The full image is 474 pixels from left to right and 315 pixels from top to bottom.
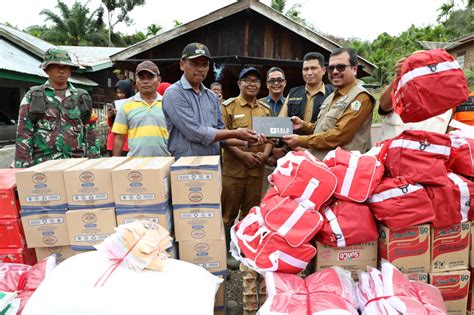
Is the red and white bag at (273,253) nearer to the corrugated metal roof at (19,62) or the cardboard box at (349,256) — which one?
the cardboard box at (349,256)

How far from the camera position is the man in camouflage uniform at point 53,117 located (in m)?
2.83

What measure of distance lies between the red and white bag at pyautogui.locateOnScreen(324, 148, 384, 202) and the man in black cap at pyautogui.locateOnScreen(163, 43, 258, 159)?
110cm

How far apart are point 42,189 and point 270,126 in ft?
6.59

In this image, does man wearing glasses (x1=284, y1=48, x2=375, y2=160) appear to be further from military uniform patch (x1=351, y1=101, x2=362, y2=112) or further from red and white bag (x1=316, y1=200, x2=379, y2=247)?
red and white bag (x1=316, y1=200, x2=379, y2=247)

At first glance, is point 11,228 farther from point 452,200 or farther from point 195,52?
point 452,200

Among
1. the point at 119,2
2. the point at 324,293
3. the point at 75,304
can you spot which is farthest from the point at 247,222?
the point at 119,2

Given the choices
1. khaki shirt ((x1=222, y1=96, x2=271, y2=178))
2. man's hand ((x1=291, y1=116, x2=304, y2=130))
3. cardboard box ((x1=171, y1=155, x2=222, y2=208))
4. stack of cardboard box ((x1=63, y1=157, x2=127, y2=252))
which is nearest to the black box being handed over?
man's hand ((x1=291, y1=116, x2=304, y2=130))

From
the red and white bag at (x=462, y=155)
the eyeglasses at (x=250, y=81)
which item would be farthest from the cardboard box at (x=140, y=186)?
the eyeglasses at (x=250, y=81)

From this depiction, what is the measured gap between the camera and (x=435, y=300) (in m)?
1.76

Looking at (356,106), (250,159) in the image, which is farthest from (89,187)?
(356,106)

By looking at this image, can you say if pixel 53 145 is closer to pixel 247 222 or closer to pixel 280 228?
pixel 247 222

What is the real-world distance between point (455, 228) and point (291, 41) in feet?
19.6

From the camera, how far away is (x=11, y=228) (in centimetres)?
207

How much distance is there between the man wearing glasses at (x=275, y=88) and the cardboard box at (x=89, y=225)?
107 inches
